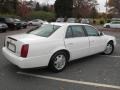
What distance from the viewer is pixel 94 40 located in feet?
24.3

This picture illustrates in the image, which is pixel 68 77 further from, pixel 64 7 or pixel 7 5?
pixel 64 7

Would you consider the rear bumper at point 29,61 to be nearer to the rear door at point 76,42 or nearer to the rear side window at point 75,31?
the rear door at point 76,42

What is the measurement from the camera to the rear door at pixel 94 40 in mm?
7296

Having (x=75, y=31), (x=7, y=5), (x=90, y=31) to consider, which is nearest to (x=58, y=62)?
(x=75, y=31)

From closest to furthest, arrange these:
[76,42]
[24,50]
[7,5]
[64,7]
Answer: [24,50], [76,42], [7,5], [64,7]

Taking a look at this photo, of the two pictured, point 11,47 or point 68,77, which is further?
point 11,47

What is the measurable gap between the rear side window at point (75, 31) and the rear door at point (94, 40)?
323mm

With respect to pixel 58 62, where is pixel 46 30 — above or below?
above

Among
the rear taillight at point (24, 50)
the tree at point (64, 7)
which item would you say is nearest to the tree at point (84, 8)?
the tree at point (64, 7)

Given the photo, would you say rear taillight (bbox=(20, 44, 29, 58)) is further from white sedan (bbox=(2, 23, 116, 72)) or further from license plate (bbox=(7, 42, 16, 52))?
license plate (bbox=(7, 42, 16, 52))

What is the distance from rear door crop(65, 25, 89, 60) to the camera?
648 centimetres

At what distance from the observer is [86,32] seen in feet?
23.7

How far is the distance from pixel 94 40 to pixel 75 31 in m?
0.97

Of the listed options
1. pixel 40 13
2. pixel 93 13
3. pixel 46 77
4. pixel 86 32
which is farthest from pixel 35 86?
pixel 93 13
